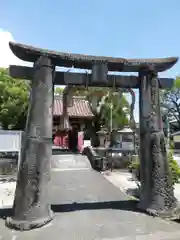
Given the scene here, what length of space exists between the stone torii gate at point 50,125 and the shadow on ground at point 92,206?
1.54ft

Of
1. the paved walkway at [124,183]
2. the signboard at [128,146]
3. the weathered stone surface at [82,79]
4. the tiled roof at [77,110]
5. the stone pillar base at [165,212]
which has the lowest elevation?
the paved walkway at [124,183]

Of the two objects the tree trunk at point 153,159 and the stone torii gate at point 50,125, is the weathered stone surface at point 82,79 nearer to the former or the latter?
the stone torii gate at point 50,125

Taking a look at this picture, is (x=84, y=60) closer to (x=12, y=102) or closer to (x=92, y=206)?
(x=92, y=206)

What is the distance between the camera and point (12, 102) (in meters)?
18.9

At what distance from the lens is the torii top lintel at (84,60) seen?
231 inches

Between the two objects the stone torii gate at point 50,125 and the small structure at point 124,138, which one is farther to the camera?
the small structure at point 124,138

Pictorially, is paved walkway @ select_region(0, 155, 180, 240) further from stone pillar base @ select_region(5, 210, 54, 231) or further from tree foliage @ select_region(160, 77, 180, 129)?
tree foliage @ select_region(160, 77, 180, 129)

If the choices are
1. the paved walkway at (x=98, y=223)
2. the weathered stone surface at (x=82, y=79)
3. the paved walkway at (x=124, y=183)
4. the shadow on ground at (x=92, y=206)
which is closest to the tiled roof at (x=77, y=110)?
the paved walkway at (x=124, y=183)

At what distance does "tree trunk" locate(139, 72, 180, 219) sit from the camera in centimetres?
611

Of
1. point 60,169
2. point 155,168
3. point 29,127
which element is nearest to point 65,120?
point 29,127

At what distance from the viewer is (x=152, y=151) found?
6355mm

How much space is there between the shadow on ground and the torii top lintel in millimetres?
3999

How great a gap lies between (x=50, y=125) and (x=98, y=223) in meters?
2.67

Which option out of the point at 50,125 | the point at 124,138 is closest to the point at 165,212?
the point at 50,125
